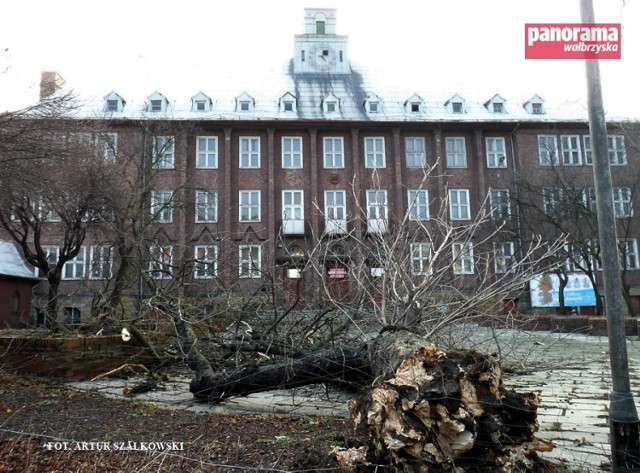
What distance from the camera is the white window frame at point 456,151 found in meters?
31.9

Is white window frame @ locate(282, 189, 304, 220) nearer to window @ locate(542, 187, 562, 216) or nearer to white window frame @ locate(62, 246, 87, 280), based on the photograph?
white window frame @ locate(62, 246, 87, 280)

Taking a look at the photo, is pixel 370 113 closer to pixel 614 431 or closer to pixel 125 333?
pixel 125 333

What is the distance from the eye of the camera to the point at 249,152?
31.3 meters

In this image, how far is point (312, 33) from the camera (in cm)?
3672

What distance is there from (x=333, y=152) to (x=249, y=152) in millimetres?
4996

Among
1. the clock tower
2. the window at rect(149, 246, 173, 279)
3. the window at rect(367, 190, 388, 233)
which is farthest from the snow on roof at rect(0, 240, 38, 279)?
the clock tower

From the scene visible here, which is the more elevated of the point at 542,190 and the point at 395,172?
the point at 395,172

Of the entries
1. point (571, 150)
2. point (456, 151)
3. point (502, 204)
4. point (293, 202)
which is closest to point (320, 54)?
point (456, 151)

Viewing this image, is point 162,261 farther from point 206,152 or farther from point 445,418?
point 206,152

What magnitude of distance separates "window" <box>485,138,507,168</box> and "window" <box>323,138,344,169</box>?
895cm

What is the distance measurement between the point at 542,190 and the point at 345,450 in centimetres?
2644

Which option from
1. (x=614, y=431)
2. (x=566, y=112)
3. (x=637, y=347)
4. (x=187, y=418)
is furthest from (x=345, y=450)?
(x=566, y=112)

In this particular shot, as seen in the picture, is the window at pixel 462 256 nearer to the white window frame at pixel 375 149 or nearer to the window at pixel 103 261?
the window at pixel 103 261

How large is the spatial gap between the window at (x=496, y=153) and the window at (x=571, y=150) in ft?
11.2
